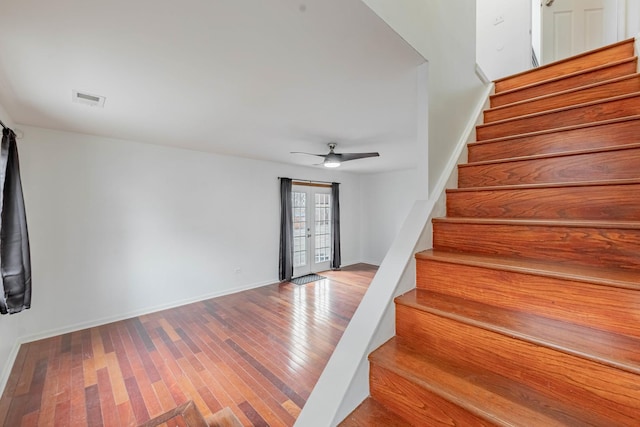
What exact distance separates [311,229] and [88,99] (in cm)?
426

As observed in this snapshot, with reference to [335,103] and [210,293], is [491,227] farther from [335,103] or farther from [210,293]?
[210,293]

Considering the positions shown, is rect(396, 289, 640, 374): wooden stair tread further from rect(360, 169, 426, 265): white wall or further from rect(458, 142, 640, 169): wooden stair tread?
rect(360, 169, 426, 265): white wall

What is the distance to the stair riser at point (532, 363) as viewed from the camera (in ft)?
2.38

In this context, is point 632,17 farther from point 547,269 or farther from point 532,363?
point 532,363

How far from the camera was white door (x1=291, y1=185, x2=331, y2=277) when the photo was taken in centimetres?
549

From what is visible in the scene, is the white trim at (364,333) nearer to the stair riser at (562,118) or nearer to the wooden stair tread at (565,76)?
A: the stair riser at (562,118)

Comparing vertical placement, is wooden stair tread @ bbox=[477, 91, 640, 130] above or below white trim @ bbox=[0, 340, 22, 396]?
above

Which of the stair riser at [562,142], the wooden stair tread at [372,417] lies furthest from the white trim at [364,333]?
the stair riser at [562,142]

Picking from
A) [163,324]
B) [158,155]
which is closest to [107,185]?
[158,155]

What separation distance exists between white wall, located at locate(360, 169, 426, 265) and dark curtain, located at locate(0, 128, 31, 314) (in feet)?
19.3

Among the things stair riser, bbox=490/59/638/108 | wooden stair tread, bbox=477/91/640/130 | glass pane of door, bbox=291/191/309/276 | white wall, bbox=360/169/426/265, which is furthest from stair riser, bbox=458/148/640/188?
white wall, bbox=360/169/426/265

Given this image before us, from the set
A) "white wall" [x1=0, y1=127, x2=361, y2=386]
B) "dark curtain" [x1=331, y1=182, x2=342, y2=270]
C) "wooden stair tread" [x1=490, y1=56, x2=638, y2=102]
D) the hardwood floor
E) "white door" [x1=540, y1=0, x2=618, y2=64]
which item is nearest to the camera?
"wooden stair tread" [x1=490, y1=56, x2=638, y2=102]

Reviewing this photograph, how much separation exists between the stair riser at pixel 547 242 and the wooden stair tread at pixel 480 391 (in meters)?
0.60

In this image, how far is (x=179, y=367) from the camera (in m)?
2.39
